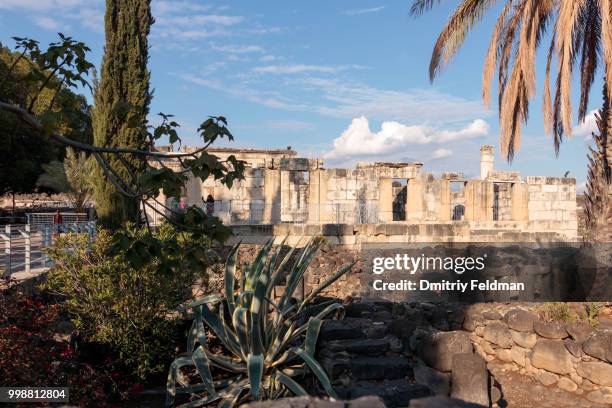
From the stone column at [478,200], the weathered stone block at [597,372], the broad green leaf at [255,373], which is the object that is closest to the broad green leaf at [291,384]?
the broad green leaf at [255,373]

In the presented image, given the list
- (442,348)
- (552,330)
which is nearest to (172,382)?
(442,348)

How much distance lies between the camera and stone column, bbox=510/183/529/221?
15375mm

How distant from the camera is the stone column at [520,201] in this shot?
15.4 metres

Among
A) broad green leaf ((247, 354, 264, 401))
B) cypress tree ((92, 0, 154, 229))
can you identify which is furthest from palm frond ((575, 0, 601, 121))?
cypress tree ((92, 0, 154, 229))

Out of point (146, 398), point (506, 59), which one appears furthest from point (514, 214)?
point (146, 398)

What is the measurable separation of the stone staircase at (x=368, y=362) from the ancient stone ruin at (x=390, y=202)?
555 centimetres

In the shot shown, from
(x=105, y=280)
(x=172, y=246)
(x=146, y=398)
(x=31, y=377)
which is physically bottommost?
(x=146, y=398)

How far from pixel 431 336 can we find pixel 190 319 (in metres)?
2.84

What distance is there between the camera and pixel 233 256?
18.5 feet

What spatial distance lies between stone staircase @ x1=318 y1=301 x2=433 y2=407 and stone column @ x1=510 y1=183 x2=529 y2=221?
34.5 feet

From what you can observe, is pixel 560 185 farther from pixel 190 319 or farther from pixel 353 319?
pixel 190 319

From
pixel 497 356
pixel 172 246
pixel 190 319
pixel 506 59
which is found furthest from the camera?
pixel 506 59

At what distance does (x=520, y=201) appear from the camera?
15422 mm

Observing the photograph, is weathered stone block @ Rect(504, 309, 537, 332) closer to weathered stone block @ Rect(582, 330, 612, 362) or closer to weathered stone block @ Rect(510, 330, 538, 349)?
weathered stone block @ Rect(510, 330, 538, 349)
